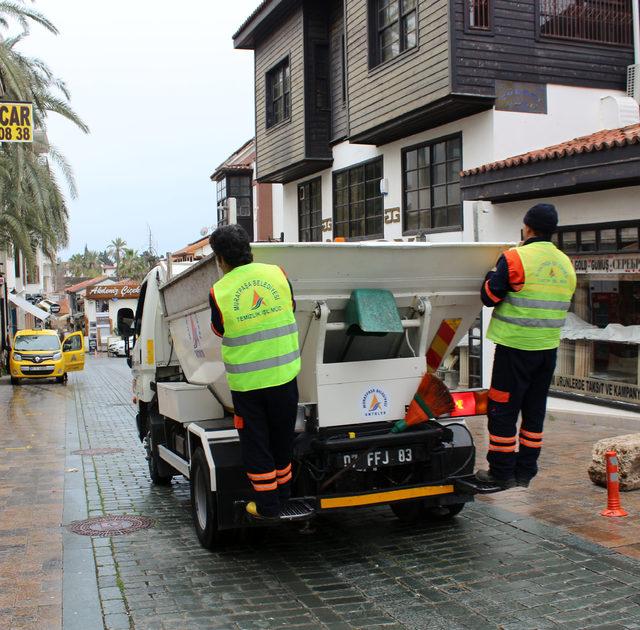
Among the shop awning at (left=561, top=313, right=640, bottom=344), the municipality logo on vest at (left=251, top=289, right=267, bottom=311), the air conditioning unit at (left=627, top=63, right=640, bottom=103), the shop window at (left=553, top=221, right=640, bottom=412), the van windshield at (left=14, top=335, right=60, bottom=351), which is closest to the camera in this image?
the municipality logo on vest at (left=251, top=289, right=267, bottom=311)

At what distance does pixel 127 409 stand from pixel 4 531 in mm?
9748

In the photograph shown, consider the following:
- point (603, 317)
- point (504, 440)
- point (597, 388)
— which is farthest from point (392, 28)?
point (504, 440)

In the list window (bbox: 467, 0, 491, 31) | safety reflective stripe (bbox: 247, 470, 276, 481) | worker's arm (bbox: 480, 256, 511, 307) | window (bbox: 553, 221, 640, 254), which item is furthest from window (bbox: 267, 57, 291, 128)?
safety reflective stripe (bbox: 247, 470, 276, 481)

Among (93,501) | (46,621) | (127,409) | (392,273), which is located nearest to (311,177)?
(127,409)

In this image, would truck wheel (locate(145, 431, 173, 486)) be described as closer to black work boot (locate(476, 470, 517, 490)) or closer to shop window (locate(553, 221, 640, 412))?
black work boot (locate(476, 470, 517, 490))

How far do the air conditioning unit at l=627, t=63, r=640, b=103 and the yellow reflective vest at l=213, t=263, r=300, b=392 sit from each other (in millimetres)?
10180

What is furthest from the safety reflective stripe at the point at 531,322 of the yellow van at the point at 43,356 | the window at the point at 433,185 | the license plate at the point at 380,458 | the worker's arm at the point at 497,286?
the yellow van at the point at 43,356

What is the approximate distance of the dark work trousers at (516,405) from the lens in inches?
211

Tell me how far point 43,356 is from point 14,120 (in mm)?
14007

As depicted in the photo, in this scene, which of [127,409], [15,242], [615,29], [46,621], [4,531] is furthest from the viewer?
[15,242]

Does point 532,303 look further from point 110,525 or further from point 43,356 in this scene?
point 43,356

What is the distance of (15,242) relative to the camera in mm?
21875

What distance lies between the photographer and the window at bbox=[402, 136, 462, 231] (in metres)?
13.8

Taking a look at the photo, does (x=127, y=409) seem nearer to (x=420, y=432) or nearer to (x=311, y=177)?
(x=311, y=177)
